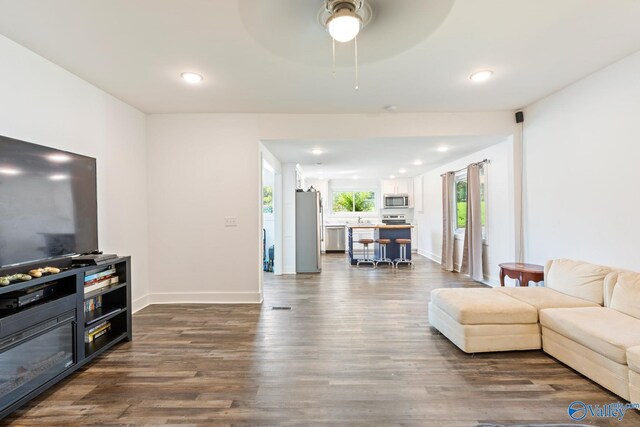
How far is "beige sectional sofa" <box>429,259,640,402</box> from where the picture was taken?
1.88 meters

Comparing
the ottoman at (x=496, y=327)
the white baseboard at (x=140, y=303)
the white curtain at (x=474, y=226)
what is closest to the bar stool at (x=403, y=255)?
the white curtain at (x=474, y=226)

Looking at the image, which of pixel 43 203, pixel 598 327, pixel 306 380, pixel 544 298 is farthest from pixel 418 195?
pixel 43 203

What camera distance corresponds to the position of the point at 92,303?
2.59m

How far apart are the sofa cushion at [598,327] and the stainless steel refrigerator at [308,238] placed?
A: 4.11m

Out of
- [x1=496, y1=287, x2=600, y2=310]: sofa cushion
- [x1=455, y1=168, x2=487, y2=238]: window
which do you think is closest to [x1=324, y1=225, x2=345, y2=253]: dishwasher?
[x1=455, y1=168, x2=487, y2=238]: window

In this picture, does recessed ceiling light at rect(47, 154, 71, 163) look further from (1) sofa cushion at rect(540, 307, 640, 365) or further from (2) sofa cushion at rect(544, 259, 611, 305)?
(2) sofa cushion at rect(544, 259, 611, 305)

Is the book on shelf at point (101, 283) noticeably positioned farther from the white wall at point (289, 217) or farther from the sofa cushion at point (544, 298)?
the sofa cushion at point (544, 298)

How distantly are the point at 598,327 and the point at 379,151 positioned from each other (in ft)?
12.3

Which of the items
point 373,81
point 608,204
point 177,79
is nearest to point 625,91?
point 608,204

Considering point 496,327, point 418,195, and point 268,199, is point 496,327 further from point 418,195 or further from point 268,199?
point 418,195

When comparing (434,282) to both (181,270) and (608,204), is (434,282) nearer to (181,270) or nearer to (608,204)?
(608,204)

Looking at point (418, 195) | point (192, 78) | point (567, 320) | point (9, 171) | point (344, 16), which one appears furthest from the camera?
point (418, 195)

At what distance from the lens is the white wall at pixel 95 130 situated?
2.28 metres

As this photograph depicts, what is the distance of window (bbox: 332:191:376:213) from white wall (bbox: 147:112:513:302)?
5842 mm
